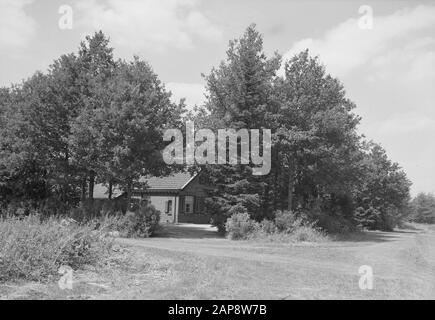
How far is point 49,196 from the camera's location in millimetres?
29641

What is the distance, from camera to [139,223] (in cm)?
2441

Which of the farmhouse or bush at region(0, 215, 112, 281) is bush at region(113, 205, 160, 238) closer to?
bush at region(0, 215, 112, 281)

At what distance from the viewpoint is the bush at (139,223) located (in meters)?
23.9

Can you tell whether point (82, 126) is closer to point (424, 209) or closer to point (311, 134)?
point (311, 134)

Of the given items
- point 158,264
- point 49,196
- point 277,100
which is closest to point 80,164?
point 49,196

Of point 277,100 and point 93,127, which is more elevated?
point 277,100

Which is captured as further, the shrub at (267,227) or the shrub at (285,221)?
the shrub at (285,221)

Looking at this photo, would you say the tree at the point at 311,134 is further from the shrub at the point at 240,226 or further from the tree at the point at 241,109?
the shrub at the point at 240,226

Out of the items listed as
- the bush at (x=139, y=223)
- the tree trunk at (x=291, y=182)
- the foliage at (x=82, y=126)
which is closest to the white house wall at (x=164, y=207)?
the foliage at (x=82, y=126)

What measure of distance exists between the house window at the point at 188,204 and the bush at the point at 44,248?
1185 inches

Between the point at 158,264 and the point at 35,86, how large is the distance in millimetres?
19618
